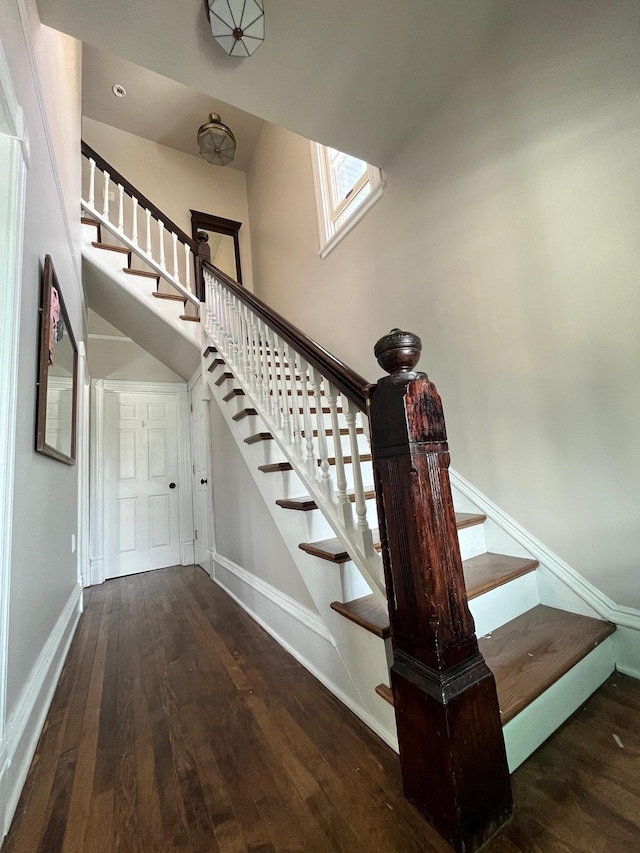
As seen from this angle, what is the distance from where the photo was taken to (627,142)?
129 centimetres

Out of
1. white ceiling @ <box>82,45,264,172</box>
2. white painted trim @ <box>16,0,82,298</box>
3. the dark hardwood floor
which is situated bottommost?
the dark hardwood floor

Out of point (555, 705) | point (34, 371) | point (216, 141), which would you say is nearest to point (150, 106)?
point (216, 141)

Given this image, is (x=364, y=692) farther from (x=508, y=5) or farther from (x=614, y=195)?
(x=508, y=5)

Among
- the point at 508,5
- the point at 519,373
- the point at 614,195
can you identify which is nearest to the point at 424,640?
the point at 519,373

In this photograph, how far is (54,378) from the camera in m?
1.59

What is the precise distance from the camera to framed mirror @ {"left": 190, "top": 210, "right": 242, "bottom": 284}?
187 inches

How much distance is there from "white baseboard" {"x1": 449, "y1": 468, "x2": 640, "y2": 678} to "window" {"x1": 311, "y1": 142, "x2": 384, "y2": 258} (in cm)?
222

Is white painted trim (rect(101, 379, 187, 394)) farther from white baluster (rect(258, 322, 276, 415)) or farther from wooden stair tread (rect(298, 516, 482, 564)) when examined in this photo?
wooden stair tread (rect(298, 516, 482, 564))

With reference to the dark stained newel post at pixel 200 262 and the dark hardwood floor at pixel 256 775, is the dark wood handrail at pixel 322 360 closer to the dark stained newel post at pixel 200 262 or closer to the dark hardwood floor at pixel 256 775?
the dark hardwood floor at pixel 256 775

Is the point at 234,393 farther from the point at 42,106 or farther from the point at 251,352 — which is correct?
the point at 42,106

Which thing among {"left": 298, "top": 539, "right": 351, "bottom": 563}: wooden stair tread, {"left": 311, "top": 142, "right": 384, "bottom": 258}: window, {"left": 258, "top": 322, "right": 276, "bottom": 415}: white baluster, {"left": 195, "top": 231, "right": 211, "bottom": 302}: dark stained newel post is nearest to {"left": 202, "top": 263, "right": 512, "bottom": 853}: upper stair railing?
{"left": 298, "top": 539, "right": 351, "bottom": 563}: wooden stair tread

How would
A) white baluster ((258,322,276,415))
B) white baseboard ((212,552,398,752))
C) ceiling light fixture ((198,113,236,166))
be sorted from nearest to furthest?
white baseboard ((212,552,398,752)) → white baluster ((258,322,276,415)) → ceiling light fixture ((198,113,236,166))

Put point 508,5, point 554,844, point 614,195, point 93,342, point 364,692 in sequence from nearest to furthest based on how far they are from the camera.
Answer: point 554,844 → point 364,692 → point 614,195 → point 508,5 → point 93,342

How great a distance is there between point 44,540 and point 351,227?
2768 millimetres
